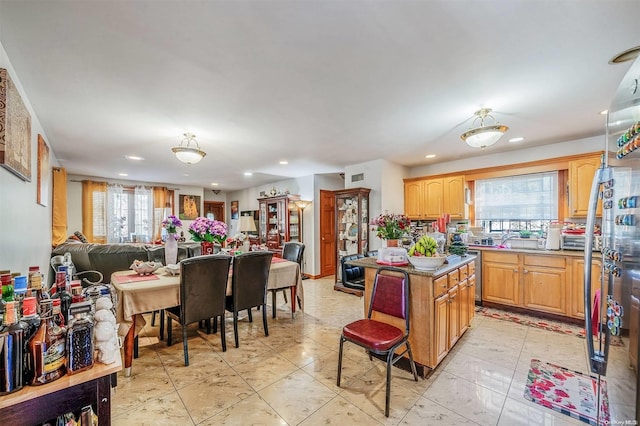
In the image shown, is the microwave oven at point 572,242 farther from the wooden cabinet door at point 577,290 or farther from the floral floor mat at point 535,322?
the floral floor mat at point 535,322

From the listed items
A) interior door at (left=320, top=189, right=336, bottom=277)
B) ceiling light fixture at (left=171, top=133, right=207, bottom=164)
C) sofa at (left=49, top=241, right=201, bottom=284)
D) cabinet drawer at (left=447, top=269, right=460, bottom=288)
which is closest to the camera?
cabinet drawer at (left=447, top=269, right=460, bottom=288)

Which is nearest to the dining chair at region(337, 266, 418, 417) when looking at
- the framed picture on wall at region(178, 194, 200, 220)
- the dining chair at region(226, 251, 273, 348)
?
the dining chair at region(226, 251, 273, 348)

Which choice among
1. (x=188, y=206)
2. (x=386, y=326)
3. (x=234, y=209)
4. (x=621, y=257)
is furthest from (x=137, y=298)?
(x=234, y=209)

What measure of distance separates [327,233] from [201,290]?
406cm

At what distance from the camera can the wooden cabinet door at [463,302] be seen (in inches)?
104

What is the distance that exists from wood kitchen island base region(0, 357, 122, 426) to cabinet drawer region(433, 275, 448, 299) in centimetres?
202

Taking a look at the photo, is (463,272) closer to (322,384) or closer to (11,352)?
(322,384)

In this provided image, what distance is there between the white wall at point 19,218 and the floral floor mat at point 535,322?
16.2 feet

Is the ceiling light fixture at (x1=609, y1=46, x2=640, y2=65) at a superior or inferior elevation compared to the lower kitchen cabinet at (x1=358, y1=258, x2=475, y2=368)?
superior

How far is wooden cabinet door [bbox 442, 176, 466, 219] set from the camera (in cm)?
444

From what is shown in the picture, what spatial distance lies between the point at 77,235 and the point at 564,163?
8.30 m

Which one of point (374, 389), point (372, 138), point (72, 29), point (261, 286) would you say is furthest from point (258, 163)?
point (374, 389)

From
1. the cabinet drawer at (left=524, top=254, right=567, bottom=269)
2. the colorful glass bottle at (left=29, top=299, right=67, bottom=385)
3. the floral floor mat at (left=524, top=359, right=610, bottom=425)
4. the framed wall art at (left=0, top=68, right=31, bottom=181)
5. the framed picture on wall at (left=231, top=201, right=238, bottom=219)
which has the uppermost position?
the framed wall art at (left=0, top=68, right=31, bottom=181)

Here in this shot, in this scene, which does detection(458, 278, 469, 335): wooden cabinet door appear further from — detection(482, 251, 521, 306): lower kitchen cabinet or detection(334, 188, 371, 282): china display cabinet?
detection(334, 188, 371, 282): china display cabinet
